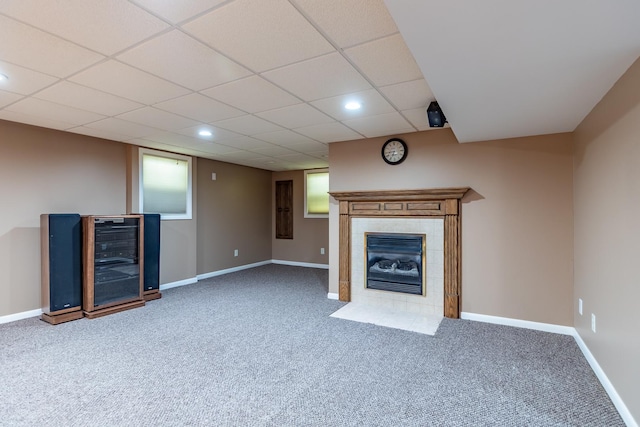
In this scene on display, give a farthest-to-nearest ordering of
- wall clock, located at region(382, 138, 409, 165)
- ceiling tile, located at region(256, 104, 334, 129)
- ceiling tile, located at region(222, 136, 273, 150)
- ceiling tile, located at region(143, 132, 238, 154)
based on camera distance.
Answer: ceiling tile, located at region(222, 136, 273, 150), ceiling tile, located at region(143, 132, 238, 154), wall clock, located at region(382, 138, 409, 165), ceiling tile, located at region(256, 104, 334, 129)

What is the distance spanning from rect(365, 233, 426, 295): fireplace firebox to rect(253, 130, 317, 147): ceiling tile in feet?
5.12

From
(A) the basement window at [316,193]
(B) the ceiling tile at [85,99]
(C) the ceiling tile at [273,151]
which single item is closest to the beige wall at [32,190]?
(B) the ceiling tile at [85,99]

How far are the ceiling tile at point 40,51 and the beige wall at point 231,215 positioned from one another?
359 centimetres

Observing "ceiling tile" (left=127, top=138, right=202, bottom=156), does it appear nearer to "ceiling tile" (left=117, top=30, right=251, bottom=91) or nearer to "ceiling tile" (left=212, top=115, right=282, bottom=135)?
"ceiling tile" (left=212, top=115, right=282, bottom=135)

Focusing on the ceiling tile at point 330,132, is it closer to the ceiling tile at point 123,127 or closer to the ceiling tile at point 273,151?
the ceiling tile at point 273,151

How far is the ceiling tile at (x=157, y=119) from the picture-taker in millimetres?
3154

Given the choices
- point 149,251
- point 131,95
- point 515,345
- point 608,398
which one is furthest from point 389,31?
point 149,251

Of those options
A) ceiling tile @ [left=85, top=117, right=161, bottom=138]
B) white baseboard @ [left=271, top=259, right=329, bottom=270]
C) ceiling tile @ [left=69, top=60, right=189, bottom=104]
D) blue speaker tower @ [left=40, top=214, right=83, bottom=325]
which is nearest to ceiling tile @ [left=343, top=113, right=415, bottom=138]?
ceiling tile @ [left=69, top=60, right=189, bottom=104]

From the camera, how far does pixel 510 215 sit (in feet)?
11.4

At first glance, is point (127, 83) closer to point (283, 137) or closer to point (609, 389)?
point (283, 137)

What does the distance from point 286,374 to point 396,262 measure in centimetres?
→ 219

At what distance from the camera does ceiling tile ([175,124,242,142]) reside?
3.73m

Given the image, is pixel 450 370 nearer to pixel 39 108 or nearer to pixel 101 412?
pixel 101 412

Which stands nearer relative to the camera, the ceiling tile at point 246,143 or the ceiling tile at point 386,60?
the ceiling tile at point 386,60
